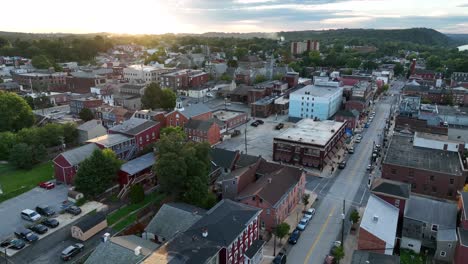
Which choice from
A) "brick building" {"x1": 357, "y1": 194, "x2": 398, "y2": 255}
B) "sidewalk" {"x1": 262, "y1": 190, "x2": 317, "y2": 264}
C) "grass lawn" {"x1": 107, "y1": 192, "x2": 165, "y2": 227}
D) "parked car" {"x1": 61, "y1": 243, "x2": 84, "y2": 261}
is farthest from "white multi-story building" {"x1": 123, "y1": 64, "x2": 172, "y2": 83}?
"brick building" {"x1": 357, "y1": 194, "x2": 398, "y2": 255}

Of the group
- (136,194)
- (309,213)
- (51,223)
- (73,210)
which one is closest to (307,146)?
(309,213)

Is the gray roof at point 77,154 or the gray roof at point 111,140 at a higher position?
the gray roof at point 111,140

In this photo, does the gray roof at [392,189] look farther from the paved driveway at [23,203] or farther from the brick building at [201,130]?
the paved driveway at [23,203]

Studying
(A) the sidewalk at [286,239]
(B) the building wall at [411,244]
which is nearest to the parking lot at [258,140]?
(A) the sidewalk at [286,239]

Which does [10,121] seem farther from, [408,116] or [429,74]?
[429,74]

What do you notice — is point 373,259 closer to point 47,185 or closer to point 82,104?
point 47,185

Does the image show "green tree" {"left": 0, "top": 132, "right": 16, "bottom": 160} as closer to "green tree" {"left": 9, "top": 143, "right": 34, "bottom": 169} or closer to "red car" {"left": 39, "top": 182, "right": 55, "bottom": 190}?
"green tree" {"left": 9, "top": 143, "right": 34, "bottom": 169}

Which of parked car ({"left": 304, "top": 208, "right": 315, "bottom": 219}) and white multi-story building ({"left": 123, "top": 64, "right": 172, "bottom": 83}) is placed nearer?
parked car ({"left": 304, "top": 208, "right": 315, "bottom": 219})
